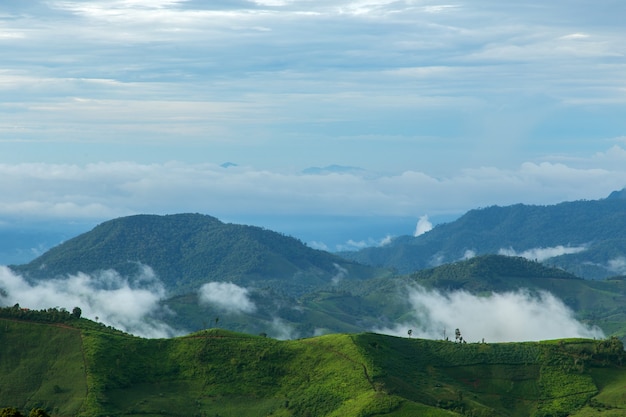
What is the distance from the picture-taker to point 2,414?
132750 mm

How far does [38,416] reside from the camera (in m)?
137

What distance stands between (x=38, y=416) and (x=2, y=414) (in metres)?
5.69
